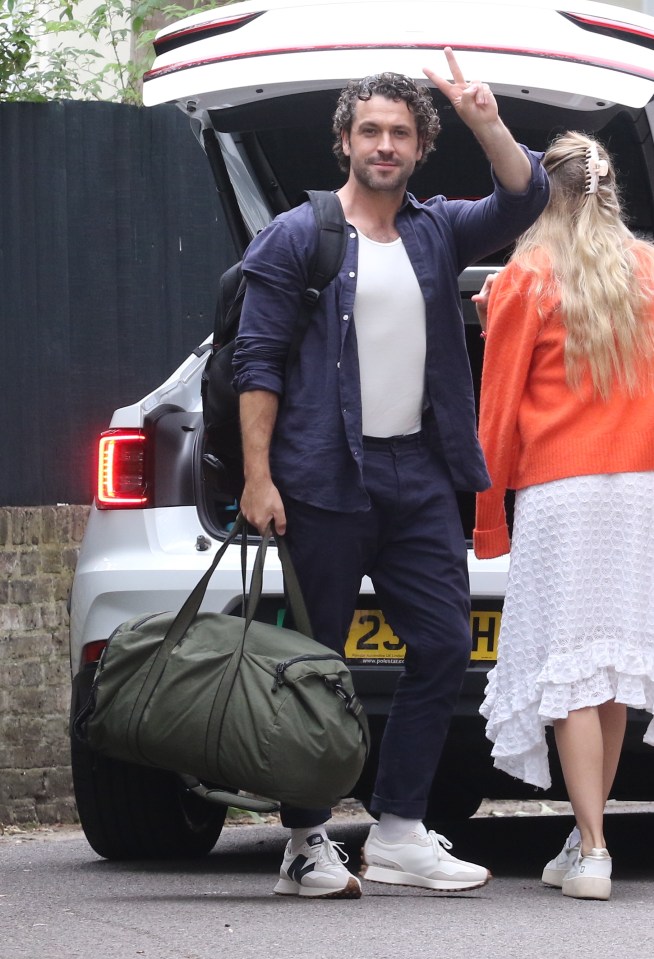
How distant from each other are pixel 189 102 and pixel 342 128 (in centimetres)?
67

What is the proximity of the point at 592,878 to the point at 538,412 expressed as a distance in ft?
3.60

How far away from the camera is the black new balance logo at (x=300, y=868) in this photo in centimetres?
427

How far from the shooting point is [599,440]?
14.1 ft

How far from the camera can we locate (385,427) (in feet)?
14.1

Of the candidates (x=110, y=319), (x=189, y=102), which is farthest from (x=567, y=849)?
Answer: (x=110, y=319)

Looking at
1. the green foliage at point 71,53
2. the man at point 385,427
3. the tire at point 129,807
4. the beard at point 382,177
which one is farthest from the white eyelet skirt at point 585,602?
the green foliage at point 71,53

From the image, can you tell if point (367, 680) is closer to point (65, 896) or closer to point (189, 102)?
point (65, 896)

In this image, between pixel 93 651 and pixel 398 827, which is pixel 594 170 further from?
pixel 93 651

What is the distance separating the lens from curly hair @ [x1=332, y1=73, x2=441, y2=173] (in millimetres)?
4266

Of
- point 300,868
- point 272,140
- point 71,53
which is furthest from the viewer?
point 71,53

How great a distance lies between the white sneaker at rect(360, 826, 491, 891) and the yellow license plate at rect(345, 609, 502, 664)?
1.60 ft

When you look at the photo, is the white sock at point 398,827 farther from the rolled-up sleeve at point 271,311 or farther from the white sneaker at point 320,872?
the rolled-up sleeve at point 271,311

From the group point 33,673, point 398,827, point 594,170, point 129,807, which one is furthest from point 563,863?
point 33,673

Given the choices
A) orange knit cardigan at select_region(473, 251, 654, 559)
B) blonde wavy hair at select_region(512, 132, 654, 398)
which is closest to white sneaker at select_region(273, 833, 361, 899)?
orange knit cardigan at select_region(473, 251, 654, 559)
